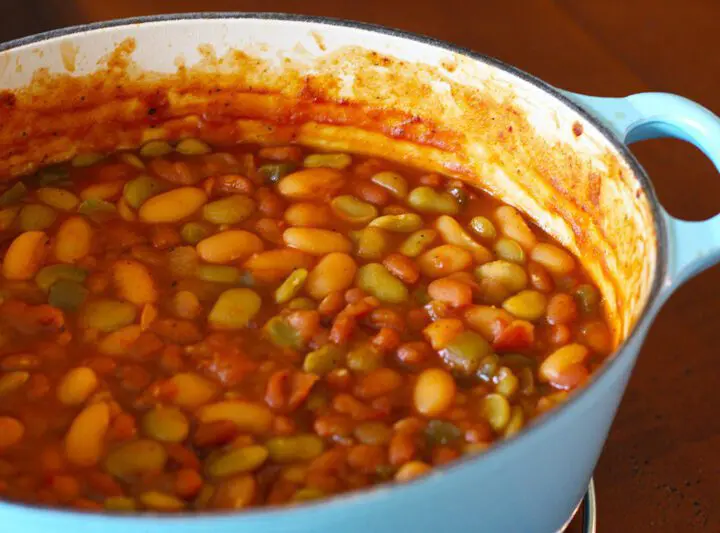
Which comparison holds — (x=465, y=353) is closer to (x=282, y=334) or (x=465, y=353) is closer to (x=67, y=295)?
(x=282, y=334)

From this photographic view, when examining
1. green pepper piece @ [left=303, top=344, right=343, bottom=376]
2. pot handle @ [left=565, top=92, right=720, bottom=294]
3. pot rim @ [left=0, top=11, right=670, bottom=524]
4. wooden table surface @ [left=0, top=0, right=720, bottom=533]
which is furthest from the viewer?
wooden table surface @ [left=0, top=0, right=720, bottom=533]

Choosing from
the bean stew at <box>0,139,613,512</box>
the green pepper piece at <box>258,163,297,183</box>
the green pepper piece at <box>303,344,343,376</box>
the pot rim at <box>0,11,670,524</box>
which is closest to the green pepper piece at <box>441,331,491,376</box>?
the bean stew at <box>0,139,613,512</box>

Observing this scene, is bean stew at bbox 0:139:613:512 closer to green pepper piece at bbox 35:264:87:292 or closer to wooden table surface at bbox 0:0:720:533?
green pepper piece at bbox 35:264:87:292

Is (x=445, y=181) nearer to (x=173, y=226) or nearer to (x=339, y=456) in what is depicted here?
(x=173, y=226)

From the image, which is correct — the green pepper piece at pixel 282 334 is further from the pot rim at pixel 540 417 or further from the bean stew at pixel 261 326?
the pot rim at pixel 540 417

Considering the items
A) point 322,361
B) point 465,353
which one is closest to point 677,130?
point 465,353
